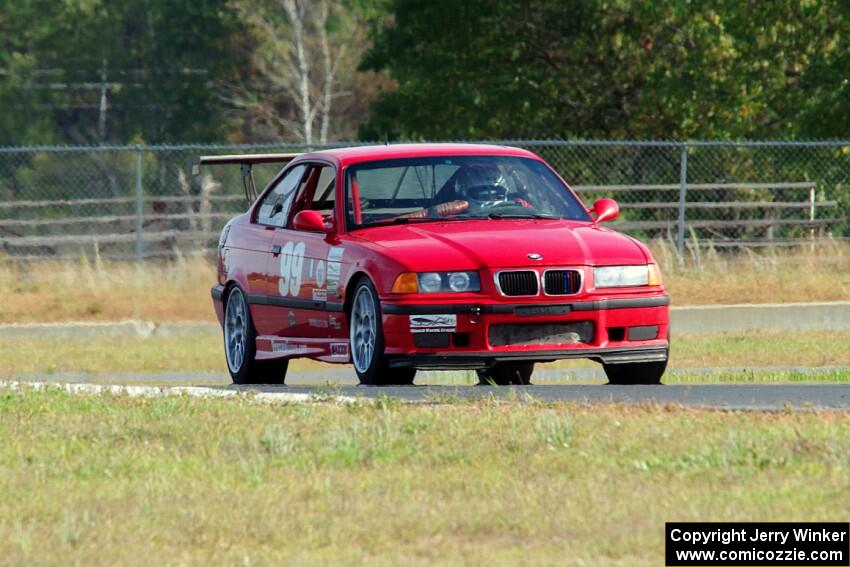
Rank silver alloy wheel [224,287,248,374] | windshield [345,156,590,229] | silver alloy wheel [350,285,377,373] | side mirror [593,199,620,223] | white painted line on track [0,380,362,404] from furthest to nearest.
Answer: silver alloy wheel [224,287,248,374], side mirror [593,199,620,223], windshield [345,156,590,229], silver alloy wheel [350,285,377,373], white painted line on track [0,380,362,404]

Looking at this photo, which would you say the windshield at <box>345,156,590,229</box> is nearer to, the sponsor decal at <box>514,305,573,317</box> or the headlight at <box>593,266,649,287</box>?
the headlight at <box>593,266,649,287</box>

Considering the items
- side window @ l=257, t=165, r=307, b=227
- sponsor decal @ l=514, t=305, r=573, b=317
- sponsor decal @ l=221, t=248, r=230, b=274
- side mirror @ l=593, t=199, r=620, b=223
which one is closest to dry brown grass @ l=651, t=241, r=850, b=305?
sponsor decal @ l=221, t=248, r=230, b=274

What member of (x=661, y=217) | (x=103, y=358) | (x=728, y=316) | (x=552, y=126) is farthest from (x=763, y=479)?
(x=552, y=126)

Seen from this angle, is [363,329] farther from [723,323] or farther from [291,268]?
[723,323]

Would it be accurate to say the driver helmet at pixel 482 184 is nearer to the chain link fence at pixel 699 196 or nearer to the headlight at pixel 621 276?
the headlight at pixel 621 276

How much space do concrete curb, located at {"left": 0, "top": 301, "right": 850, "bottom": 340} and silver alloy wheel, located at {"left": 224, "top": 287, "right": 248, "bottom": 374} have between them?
20.2 feet

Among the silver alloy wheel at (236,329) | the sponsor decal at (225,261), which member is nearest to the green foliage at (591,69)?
the sponsor decal at (225,261)

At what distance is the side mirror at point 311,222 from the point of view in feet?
38.2

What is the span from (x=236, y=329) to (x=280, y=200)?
40.0 inches

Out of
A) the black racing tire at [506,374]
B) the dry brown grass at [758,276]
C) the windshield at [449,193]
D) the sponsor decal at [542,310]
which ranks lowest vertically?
the dry brown grass at [758,276]

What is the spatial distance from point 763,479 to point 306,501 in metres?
1.64

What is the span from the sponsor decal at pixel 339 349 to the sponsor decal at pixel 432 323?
0.87 metres

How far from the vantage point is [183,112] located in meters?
59.8

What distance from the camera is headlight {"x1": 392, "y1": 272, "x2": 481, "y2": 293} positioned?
34.8 ft
